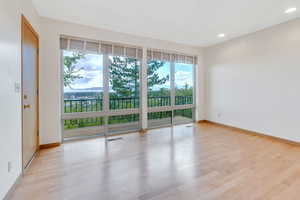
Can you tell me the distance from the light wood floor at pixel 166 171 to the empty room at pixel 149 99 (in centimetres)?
2

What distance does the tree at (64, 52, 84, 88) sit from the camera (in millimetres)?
3356

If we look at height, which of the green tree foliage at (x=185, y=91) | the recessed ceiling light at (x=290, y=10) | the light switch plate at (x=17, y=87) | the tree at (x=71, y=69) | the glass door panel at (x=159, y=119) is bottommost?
the glass door panel at (x=159, y=119)

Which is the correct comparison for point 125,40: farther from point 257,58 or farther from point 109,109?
point 257,58

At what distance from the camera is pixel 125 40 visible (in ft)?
12.5

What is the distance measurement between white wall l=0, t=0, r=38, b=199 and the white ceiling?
89 cm

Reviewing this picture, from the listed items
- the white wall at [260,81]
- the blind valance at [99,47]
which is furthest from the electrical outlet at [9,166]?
the white wall at [260,81]

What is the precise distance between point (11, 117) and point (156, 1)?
2.54 metres

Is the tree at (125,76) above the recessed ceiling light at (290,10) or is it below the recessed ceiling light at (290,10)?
below

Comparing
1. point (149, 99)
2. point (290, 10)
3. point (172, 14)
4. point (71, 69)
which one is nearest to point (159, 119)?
point (149, 99)

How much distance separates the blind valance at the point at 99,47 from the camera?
323 centimetres

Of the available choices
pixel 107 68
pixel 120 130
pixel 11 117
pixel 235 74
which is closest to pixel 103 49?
pixel 107 68

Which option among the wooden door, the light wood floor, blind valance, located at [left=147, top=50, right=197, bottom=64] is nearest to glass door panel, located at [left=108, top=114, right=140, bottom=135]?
the light wood floor

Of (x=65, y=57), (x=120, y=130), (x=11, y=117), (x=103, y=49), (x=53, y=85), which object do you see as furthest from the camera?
(x=120, y=130)

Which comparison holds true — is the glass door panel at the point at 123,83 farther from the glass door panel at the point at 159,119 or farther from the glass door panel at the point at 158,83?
the glass door panel at the point at 159,119
